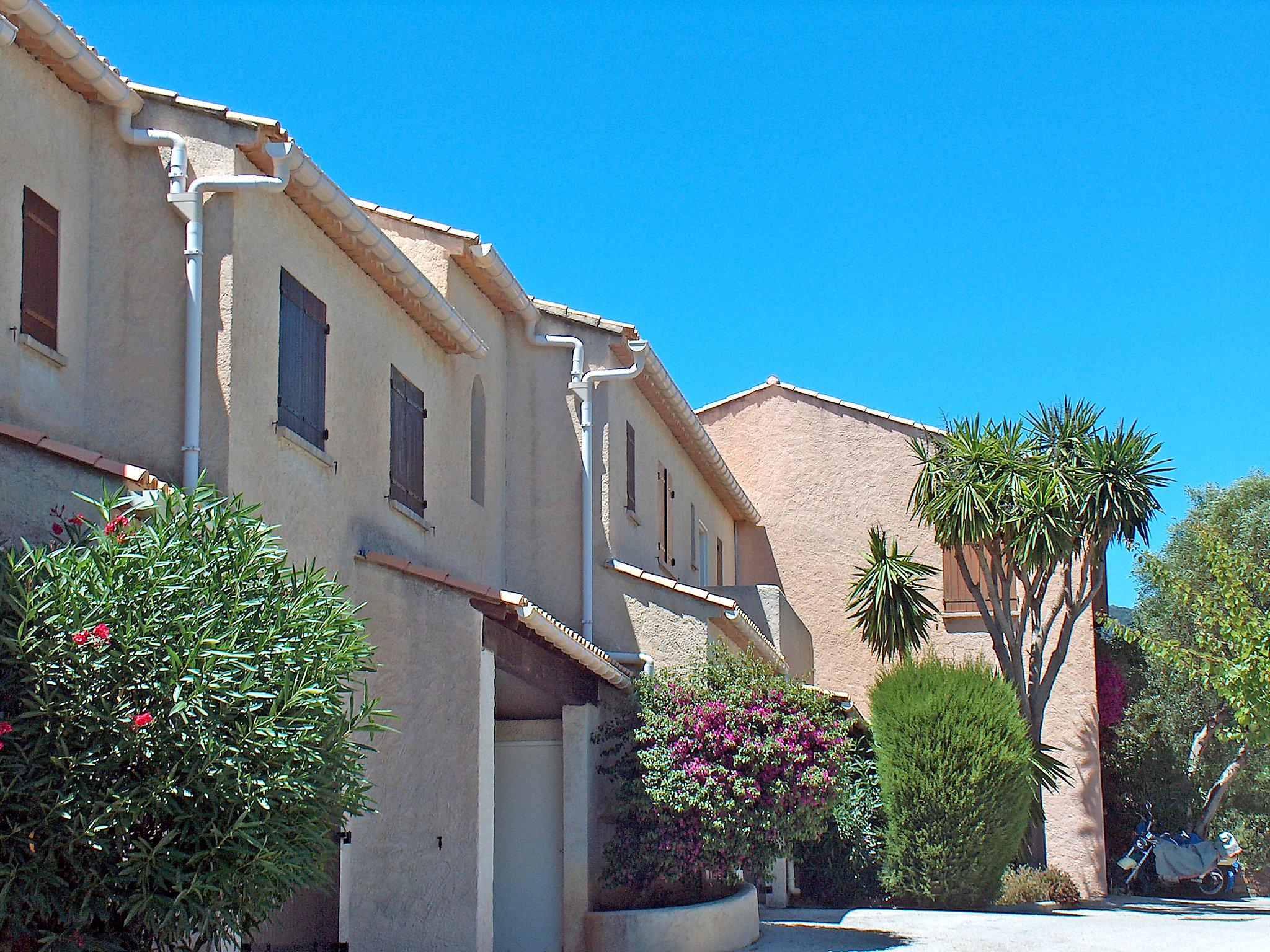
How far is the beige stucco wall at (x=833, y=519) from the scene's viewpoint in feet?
83.1

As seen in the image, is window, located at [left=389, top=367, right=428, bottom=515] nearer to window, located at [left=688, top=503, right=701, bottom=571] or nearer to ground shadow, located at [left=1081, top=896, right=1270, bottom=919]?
window, located at [left=688, top=503, right=701, bottom=571]

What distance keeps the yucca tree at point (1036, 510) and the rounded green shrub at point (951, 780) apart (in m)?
2.45

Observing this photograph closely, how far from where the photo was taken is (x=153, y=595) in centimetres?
749

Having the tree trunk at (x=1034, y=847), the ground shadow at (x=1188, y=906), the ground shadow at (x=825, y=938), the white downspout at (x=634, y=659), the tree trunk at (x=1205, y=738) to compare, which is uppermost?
the white downspout at (x=634, y=659)

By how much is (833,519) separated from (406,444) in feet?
46.7

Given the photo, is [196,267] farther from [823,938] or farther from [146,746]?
[823,938]

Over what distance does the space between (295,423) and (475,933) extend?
478 cm

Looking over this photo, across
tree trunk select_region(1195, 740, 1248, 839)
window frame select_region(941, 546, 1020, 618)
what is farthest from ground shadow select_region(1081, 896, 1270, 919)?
window frame select_region(941, 546, 1020, 618)

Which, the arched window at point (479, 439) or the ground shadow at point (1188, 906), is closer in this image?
the arched window at point (479, 439)

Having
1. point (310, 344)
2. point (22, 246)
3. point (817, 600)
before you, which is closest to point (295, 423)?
point (310, 344)

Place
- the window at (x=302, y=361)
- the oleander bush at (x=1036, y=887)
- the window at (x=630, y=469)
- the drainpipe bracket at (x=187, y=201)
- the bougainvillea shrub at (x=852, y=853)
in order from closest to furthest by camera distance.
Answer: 1. the drainpipe bracket at (x=187, y=201)
2. the window at (x=302, y=361)
3. the window at (x=630, y=469)
4. the bougainvillea shrub at (x=852, y=853)
5. the oleander bush at (x=1036, y=887)

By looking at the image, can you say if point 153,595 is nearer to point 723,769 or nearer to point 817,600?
point 723,769

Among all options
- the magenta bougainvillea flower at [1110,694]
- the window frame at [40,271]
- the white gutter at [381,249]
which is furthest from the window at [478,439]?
the magenta bougainvillea flower at [1110,694]

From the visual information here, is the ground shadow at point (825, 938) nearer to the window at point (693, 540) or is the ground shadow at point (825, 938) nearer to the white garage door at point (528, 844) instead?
the white garage door at point (528, 844)
